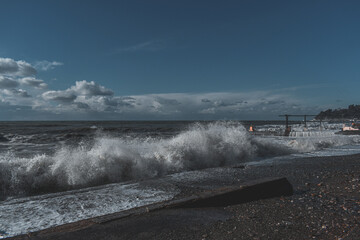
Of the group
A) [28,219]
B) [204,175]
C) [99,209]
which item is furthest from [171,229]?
[204,175]

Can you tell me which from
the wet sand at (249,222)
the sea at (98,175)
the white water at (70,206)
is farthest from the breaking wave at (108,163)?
the wet sand at (249,222)

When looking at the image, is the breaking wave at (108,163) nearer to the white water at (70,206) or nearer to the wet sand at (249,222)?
→ the white water at (70,206)

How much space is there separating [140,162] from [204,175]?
6.52ft

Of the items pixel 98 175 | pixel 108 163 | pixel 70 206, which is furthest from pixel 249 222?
pixel 108 163

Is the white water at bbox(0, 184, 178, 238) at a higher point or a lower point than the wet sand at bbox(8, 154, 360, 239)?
lower

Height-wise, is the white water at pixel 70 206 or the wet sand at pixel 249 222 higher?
the wet sand at pixel 249 222

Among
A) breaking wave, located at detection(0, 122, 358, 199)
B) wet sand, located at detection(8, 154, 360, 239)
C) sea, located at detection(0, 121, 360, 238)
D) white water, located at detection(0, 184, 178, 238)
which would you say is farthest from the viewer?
breaking wave, located at detection(0, 122, 358, 199)

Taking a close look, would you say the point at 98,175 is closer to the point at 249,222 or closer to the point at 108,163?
the point at 108,163

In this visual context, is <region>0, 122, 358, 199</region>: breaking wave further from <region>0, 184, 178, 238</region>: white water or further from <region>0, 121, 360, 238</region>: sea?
<region>0, 184, 178, 238</region>: white water

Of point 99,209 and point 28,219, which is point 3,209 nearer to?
point 28,219

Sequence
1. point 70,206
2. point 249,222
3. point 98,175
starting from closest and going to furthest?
1. point 249,222
2. point 70,206
3. point 98,175

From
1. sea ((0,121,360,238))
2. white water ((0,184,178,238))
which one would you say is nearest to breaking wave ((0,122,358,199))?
sea ((0,121,360,238))

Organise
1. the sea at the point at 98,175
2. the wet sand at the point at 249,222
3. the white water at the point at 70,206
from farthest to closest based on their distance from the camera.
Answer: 1. the sea at the point at 98,175
2. the white water at the point at 70,206
3. the wet sand at the point at 249,222

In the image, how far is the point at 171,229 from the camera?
2975mm
